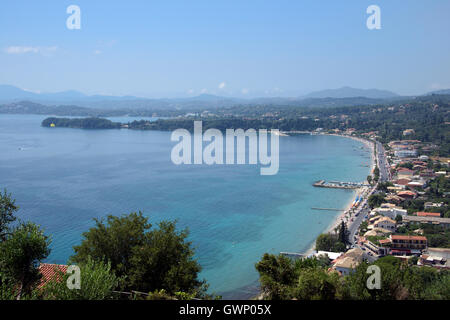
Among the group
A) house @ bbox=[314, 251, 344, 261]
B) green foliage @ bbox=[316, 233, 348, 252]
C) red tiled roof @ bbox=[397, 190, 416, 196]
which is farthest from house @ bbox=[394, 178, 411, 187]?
house @ bbox=[314, 251, 344, 261]

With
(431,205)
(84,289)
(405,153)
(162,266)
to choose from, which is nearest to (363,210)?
(431,205)

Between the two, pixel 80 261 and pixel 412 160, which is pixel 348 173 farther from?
pixel 80 261

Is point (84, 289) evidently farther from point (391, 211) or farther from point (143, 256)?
point (391, 211)

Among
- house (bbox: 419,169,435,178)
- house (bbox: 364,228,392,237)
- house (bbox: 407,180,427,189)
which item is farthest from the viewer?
house (bbox: 419,169,435,178)

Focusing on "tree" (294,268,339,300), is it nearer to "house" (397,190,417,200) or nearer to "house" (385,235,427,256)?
"house" (385,235,427,256)
